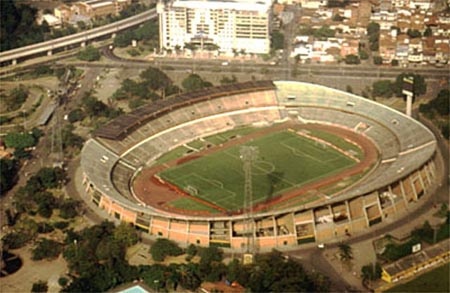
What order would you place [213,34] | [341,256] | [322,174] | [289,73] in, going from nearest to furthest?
[341,256] → [322,174] → [289,73] → [213,34]

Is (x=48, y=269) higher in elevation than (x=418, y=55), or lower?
lower


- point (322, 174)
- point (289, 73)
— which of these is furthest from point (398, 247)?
point (289, 73)

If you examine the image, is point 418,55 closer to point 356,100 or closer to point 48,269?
point 356,100

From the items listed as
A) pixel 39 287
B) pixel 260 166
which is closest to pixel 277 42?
pixel 260 166

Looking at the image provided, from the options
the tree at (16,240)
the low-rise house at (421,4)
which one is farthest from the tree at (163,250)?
the low-rise house at (421,4)

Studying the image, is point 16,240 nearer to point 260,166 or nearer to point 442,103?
point 260,166

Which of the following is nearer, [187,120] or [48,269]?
[48,269]
